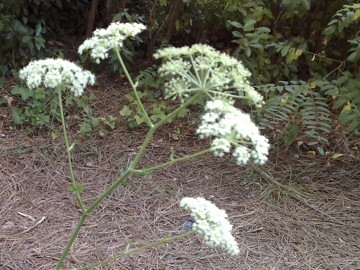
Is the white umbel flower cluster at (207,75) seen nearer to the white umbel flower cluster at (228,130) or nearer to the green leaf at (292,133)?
the white umbel flower cluster at (228,130)

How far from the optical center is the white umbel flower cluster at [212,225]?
1087mm

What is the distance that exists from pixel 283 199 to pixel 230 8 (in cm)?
143

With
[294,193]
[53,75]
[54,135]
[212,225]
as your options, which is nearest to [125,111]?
[54,135]

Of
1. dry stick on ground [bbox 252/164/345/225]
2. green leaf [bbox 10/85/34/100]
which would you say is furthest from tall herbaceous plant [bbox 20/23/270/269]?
green leaf [bbox 10/85/34/100]

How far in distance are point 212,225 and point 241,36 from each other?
5.64 feet

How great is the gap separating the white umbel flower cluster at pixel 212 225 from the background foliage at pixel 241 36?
1.32 meters

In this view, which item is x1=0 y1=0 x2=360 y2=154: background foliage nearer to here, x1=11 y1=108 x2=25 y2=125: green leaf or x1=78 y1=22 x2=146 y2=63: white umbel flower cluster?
x1=11 y1=108 x2=25 y2=125: green leaf

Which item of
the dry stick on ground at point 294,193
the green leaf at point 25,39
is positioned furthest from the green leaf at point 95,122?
the dry stick on ground at point 294,193

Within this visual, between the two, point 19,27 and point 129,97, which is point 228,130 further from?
point 19,27

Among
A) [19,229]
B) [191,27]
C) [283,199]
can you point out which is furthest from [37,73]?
[191,27]

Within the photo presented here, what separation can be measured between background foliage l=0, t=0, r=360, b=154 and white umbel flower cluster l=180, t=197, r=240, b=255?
1.32 meters

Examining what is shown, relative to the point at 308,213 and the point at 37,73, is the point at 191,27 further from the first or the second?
the point at 37,73

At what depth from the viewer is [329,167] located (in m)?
2.46

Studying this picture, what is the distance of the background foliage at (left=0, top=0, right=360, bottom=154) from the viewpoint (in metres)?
2.57
